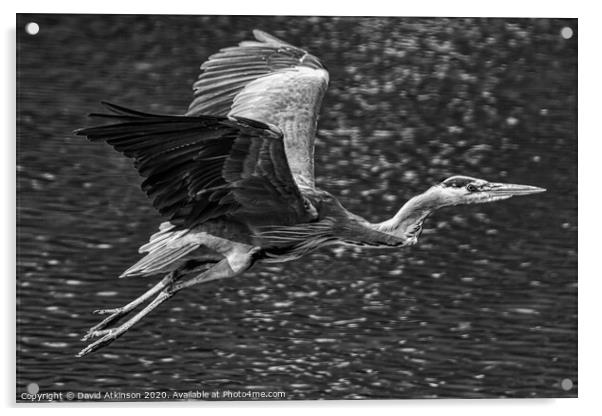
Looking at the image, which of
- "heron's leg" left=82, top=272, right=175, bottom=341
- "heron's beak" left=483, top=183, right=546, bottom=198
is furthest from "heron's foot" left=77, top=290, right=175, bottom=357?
"heron's beak" left=483, top=183, right=546, bottom=198

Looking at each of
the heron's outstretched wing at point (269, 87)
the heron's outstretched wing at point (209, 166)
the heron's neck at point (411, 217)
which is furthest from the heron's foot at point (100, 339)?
the heron's neck at point (411, 217)

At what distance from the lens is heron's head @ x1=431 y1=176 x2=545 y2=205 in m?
4.67

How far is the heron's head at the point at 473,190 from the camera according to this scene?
4668mm

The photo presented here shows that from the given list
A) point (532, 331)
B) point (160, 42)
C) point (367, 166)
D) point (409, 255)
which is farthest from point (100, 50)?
point (532, 331)

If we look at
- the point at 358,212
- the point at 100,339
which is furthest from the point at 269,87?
the point at 100,339

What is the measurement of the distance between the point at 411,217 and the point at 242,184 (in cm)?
75

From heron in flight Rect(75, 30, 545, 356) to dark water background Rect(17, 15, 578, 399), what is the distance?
0.06 metres

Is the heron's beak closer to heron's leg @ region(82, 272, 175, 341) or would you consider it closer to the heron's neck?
the heron's neck

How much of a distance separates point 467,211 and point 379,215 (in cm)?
37

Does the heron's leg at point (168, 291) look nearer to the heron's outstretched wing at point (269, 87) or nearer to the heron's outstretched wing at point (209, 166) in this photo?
the heron's outstretched wing at point (209, 166)

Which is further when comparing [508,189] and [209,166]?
[508,189]

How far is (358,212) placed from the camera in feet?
15.1

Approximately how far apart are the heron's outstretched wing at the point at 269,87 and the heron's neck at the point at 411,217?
0.37 meters

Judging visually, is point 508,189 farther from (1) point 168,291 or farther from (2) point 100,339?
(2) point 100,339
